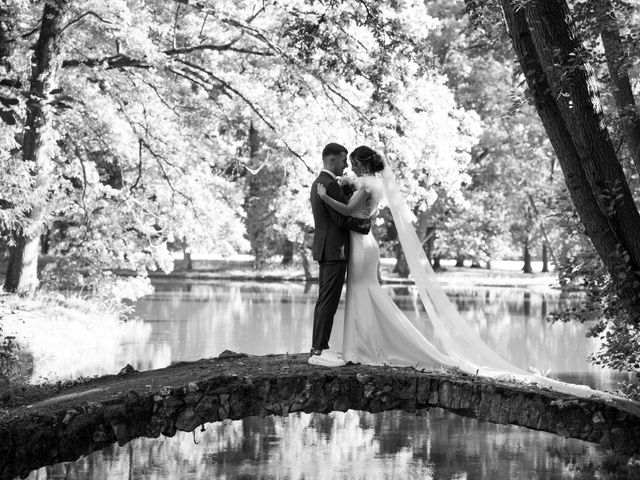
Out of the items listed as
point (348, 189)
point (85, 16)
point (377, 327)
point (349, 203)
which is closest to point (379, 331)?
point (377, 327)

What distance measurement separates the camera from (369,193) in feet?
28.9

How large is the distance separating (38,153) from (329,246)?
12007 mm

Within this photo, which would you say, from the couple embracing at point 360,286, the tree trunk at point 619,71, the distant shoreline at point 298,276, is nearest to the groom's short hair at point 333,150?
the couple embracing at point 360,286

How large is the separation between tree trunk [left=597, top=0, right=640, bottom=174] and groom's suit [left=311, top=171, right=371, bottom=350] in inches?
111

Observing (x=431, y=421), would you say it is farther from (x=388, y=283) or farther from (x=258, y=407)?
(x=388, y=283)

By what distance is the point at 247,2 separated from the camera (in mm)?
21406

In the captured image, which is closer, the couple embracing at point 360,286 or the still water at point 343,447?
the couple embracing at point 360,286

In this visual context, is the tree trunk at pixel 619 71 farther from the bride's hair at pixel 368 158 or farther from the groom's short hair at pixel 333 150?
the groom's short hair at pixel 333 150

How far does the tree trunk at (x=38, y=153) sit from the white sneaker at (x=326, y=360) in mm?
10152

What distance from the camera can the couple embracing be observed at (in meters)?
8.75

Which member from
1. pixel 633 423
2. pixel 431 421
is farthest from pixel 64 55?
pixel 633 423

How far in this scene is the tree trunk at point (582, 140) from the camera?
8.00 metres

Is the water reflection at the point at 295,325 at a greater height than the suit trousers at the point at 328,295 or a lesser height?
lesser

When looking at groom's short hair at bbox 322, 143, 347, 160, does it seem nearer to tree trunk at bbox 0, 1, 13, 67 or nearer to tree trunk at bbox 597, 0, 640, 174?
tree trunk at bbox 597, 0, 640, 174
